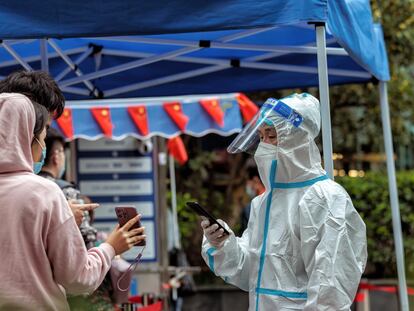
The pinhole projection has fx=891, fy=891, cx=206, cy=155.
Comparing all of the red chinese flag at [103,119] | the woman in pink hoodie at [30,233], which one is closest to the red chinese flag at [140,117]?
the red chinese flag at [103,119]

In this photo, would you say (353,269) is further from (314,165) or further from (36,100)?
(36,100)

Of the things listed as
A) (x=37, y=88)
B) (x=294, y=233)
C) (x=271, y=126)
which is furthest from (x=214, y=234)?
(x=37, y=88)

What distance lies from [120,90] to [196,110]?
254 centimetres

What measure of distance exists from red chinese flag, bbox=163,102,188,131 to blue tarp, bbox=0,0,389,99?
2080mm

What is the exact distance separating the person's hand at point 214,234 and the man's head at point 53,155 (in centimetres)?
141

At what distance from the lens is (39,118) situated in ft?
11.4

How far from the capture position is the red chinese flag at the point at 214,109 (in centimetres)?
946

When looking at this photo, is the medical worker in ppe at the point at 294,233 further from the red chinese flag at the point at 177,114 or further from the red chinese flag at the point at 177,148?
the red chinese flag at the point at 177,148

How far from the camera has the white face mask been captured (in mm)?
4289

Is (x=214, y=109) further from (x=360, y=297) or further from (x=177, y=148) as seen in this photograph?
(x=360, y=297)

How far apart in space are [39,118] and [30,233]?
52cm

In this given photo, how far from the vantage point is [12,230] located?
3.18 m

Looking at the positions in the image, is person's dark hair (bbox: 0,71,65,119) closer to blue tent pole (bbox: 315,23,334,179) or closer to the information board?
blue tent pole (bbox: 315,23,334,179)

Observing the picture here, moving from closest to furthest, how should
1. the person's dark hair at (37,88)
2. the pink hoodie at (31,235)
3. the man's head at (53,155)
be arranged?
the pink hoodie at (31,235) → the person's dark hair at (37,88) → the man's head at (53,155)
